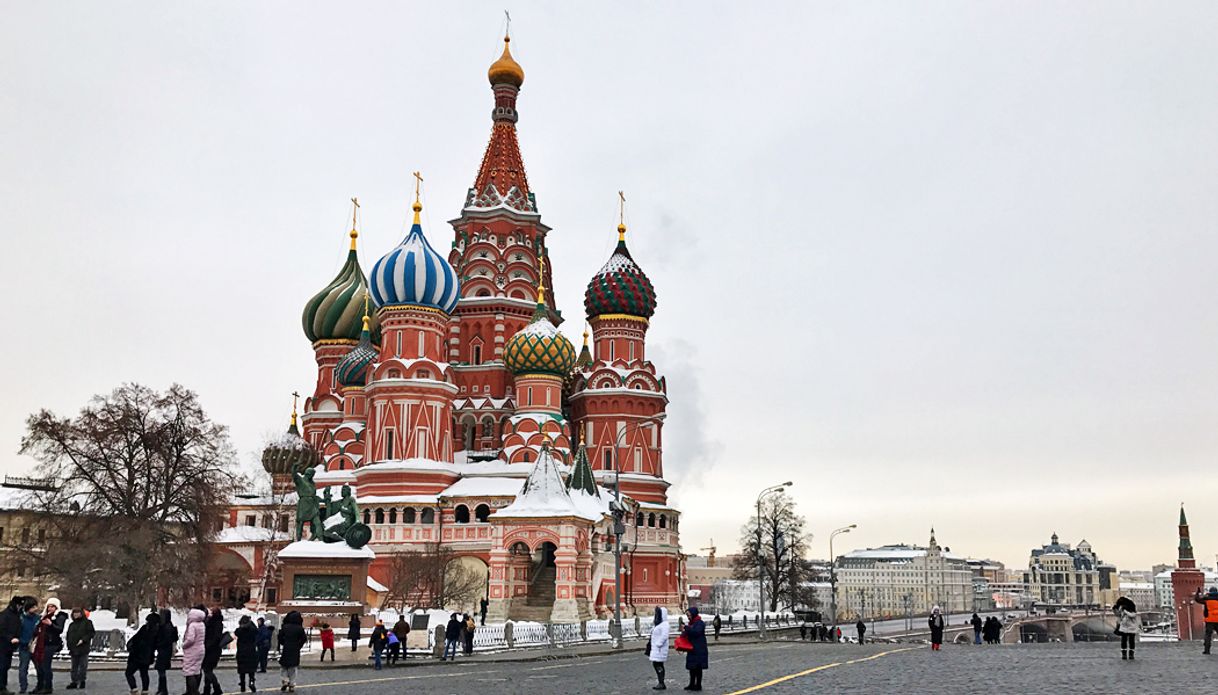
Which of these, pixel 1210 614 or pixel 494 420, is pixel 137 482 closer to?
pixel 494 420

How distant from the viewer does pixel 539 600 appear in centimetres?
4738

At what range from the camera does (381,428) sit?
56.2 m

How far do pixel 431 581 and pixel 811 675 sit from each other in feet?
100

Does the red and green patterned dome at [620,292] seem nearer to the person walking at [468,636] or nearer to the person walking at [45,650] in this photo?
the person walking at [468,636]

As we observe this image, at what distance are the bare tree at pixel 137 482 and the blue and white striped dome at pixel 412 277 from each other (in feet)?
45.7

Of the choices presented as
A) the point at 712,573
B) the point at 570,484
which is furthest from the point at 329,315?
the point at 712,573

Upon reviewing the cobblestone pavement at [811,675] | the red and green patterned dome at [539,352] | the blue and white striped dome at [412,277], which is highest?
the blue and white striped dome at [412,277]

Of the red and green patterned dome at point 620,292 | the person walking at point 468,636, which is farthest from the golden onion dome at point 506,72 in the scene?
the person walking at point 468,636

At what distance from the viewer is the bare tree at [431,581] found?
1890 inches

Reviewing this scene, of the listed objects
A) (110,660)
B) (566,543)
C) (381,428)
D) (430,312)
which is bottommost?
(110,660)

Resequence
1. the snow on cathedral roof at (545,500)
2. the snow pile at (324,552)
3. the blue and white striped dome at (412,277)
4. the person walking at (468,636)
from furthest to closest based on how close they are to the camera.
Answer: the blue and white striped dome at (412,277), the snow on cathedral roof at (545,500), the snow pile at (324,552), the person walking at (468,636)

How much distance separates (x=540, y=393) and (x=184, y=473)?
19646 millimetres

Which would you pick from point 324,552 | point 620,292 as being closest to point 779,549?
point 620,292

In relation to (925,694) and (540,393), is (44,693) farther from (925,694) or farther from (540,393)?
(540,393)
